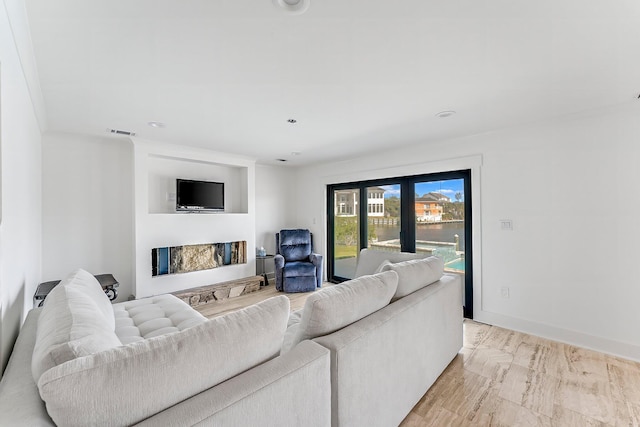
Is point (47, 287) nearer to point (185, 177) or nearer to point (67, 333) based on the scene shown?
point (185, 177)

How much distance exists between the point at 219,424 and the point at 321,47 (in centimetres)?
191

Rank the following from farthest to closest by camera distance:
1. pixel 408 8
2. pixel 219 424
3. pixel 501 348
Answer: pixel 501 348, pixel 408 8, pixel 219 424

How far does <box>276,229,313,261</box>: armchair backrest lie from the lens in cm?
519

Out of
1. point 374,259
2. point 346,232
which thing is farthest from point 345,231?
point 374,259

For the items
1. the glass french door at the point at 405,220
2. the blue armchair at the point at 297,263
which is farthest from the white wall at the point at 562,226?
the blue armchair at the point at 297,263

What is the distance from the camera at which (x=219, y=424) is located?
0.81 m

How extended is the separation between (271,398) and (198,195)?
Result: 13.2ft

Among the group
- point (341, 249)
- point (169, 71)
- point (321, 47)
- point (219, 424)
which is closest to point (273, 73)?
point (321, 47)

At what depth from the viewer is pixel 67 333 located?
924 millimetres

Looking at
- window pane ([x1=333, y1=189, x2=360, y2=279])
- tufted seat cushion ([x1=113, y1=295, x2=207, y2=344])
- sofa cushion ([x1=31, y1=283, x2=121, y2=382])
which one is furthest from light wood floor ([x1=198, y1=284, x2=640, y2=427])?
window pane ([x1=333, y1=189, x2=360, y2=279])

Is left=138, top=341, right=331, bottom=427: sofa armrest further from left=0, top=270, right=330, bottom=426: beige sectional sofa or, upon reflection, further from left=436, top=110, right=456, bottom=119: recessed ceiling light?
left=436, top=110, right=456, bottom=119: recessed ceiling light

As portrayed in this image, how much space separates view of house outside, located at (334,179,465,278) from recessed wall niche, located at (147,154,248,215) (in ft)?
6.01

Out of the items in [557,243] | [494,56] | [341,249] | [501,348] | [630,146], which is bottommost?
[501,348]

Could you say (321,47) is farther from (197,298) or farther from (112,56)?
(197,298)
